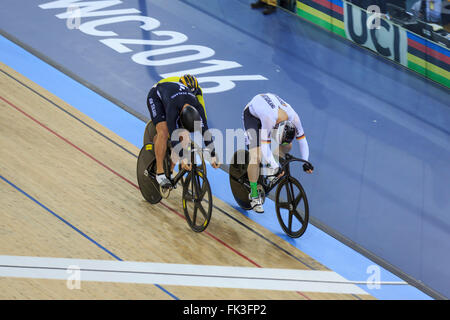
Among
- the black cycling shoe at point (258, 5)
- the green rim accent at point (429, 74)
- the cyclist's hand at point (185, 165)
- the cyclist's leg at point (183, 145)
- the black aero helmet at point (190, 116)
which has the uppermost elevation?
the black aero helmet at point (190, 116)

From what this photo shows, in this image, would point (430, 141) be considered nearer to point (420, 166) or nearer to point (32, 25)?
point (420, 166)

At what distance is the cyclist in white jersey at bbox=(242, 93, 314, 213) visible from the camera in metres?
5.28

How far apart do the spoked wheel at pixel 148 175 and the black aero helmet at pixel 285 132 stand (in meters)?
1.05

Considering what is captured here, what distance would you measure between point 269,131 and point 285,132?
14 centimetres

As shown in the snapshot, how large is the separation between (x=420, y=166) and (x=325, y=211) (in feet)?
4.33

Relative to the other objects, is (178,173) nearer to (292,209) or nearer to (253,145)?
(253,145)

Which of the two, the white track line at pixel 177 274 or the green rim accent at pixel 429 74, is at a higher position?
the green rim accent at pixel 429 74

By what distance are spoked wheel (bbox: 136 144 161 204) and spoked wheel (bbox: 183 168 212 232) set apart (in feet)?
1.11

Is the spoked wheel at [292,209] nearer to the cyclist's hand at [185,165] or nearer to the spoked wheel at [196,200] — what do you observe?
the spoked wheel at [196,200]

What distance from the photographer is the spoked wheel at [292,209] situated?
531 centimetres

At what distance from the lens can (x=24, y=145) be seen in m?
6.44

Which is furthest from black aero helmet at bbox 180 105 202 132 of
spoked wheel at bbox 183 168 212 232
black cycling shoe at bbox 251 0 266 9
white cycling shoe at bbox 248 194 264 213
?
black cycling shoe at bbox 251 0 266 9

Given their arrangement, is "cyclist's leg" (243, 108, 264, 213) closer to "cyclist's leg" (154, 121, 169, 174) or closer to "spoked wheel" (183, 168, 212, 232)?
"spoked wheel" (183, 168, 212, 232)

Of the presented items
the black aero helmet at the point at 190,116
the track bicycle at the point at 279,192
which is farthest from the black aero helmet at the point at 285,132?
the black aero helmet at the point at 190,116
